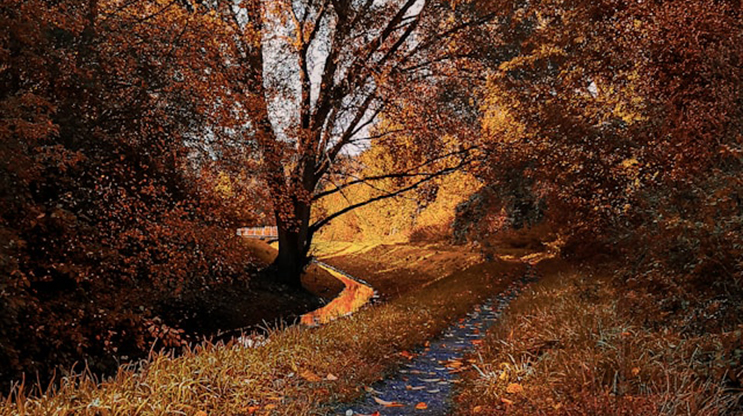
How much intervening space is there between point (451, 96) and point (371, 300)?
756cm

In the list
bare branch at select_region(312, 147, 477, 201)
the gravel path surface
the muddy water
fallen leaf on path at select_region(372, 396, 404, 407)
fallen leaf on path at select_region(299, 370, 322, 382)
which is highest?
bare branch at select_region(312, 147, 477, 201)

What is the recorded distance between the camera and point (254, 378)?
5438 millimetres

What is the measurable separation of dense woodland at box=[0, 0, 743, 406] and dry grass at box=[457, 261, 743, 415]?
26cm

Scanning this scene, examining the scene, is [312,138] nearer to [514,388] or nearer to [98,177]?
[98,177]

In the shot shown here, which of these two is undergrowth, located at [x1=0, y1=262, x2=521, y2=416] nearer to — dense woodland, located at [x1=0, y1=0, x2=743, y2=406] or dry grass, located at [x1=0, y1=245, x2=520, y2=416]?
dry grass, located at [x1=0, y1=245, x2=520, y2=416]

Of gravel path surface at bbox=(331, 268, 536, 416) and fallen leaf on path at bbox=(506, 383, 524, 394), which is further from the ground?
fallen leaf on path at bbox=(506, 383, 524, 394)

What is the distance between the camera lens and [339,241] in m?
42.6

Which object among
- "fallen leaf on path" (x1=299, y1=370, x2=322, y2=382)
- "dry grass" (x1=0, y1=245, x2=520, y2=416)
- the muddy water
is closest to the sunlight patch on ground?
the muddy water

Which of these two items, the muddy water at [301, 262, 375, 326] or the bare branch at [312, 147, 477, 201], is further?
the bare branch at [312, 147, 477, 201]

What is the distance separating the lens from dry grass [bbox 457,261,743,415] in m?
4.04

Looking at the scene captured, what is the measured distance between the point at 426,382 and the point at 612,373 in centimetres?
233

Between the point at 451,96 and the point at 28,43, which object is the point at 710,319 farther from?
the point at 451,96

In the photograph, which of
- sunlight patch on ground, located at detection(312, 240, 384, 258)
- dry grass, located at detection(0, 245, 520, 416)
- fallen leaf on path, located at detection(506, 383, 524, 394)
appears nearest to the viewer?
dry grass, located at detection(0, 245, 520, 416)

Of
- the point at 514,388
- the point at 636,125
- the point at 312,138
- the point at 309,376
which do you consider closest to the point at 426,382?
the point at 309,376
